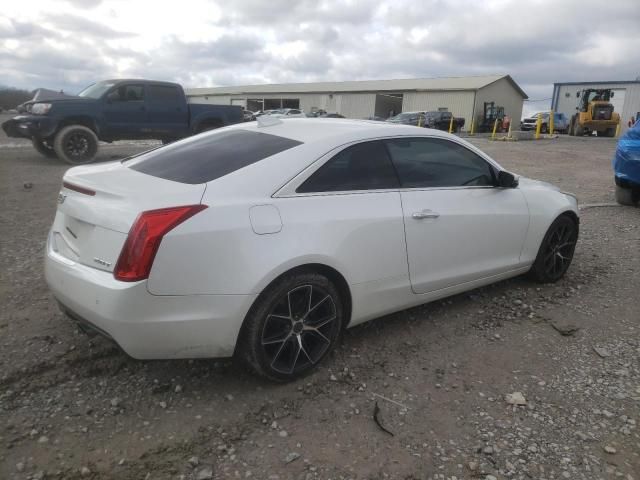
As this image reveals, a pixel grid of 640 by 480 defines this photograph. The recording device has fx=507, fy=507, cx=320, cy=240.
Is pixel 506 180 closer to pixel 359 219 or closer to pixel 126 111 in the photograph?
pixel 359 219

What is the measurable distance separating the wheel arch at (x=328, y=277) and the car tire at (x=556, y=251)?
2195 mm

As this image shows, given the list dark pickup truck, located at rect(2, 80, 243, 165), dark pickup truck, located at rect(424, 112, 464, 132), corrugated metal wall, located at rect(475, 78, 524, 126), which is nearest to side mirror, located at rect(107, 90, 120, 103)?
dark pickup truck, located at rect(2, 80, 243, 165)

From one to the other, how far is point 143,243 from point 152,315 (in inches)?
13.9

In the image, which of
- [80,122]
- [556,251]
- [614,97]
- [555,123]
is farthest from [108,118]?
[614,97]

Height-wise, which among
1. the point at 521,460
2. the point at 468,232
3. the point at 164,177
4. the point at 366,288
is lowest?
the point at 521,460

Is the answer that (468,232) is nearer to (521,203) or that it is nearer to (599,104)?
(521,203)

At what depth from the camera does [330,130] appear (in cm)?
334

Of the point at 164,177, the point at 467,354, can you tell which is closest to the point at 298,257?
the point at 164,177

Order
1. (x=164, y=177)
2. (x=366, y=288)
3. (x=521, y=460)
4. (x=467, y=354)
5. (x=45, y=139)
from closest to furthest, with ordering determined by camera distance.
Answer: (x=521, y=460)
(x=164, y=177)
(x=366, y=288)
(x=467, y=354)
(x=45, y=139)

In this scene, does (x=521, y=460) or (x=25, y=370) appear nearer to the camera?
(x=521, y=460)

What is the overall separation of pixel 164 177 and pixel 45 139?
9.92 m

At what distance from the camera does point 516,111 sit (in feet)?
161

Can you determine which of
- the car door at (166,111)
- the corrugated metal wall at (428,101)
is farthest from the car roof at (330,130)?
the corrugated metal wall at (428,101)

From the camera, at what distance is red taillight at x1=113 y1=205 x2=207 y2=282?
2.41 metres
